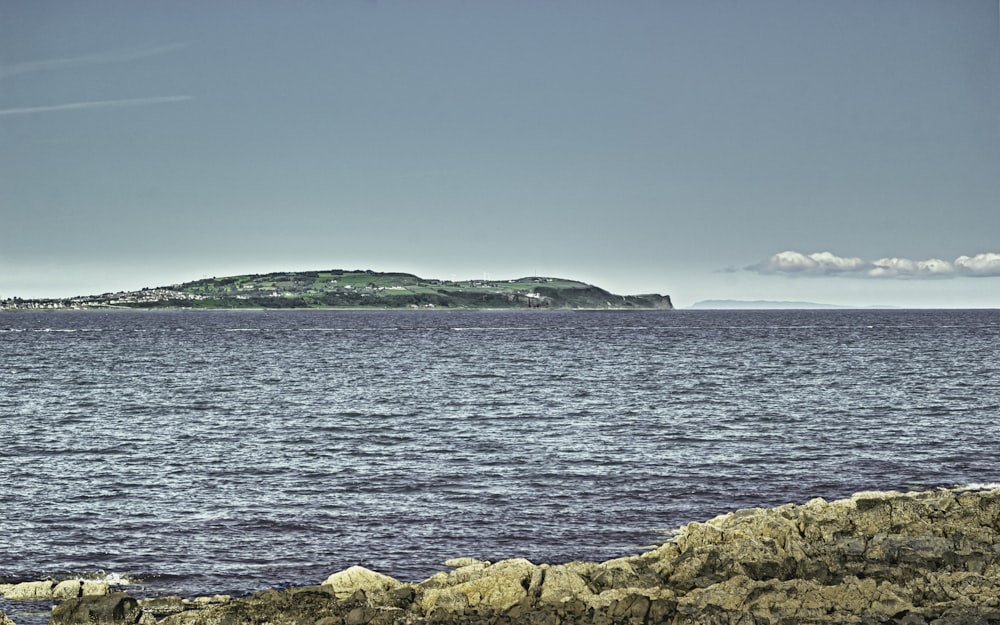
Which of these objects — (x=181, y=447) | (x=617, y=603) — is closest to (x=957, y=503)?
(x=617, y=603)

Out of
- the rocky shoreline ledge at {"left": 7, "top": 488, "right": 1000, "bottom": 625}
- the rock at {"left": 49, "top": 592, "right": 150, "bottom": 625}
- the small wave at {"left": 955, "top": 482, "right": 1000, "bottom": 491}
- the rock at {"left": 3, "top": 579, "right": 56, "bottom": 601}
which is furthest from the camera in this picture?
the small wave at {"left": 955, "top": 482, "right": 1000, "bottom": 491}

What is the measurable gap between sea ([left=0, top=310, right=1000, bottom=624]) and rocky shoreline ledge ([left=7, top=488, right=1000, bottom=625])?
331 centimetres

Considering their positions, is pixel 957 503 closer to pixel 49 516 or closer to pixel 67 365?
pixel 49 516

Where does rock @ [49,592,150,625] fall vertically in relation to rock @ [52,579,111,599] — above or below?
above

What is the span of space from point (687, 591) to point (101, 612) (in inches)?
383

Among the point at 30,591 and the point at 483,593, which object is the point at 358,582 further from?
the point at 30,591

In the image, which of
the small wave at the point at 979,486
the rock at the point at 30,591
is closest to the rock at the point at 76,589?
the rock at the point at 30,591

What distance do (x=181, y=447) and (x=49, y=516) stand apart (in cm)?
1293

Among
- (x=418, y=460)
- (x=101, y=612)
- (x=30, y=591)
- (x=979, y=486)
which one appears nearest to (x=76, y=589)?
(x=30, y=591)

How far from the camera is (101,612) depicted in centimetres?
1708

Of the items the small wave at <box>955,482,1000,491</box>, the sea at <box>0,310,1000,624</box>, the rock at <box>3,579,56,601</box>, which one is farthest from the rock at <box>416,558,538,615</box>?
the small wave at <box>955,482,1000,491</box>

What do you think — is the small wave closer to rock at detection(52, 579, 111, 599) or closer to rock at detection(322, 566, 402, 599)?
rock at detection(322, 566, 402, 599)

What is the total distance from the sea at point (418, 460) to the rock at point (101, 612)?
7.79 feet

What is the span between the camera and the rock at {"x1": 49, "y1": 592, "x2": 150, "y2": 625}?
1702 cm
